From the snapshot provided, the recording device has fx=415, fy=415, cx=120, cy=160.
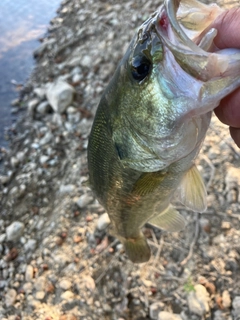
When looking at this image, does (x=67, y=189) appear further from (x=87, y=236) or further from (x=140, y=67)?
(x=140, y=67)

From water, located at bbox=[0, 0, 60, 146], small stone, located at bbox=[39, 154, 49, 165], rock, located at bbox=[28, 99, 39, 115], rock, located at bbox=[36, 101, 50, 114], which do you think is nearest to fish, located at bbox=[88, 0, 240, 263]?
small stone, located at bbox=[39, 154, 49, 165]

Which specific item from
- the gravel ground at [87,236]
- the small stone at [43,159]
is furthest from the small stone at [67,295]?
the small stone at [43,159]

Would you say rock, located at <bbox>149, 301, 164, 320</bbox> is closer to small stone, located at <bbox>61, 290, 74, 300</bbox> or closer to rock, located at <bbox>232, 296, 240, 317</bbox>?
rock, located at <bbox>232, 296, 240, 317</bbox>

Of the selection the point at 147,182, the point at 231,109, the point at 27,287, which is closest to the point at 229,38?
the point at 231,109

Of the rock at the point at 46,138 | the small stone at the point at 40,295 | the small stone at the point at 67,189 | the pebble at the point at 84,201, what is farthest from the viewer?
the rock at the point at 46,138

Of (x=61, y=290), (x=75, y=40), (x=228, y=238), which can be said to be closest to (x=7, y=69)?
(x=75, y=40)

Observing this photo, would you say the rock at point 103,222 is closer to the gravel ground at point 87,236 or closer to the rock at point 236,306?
the gravel ground at point 87,236
